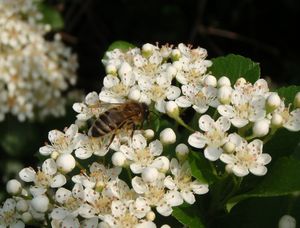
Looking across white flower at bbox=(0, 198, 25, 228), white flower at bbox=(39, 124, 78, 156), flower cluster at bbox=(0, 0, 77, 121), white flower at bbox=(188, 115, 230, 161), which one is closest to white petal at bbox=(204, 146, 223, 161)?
white flower at bbox=(188, 115, 230, 161)

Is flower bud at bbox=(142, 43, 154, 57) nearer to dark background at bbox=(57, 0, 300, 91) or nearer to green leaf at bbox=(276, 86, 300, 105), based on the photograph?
green leaf at bbox=(276, 86, 300, 105)

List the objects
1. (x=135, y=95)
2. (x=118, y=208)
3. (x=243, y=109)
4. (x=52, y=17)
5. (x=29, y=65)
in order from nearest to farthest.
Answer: (x=118, y=208), (x=243, y=109), (x=135, y=95), (x=29, y=65), (x=52, y=17)

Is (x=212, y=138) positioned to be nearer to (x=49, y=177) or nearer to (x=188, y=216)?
(x=188, y=216)

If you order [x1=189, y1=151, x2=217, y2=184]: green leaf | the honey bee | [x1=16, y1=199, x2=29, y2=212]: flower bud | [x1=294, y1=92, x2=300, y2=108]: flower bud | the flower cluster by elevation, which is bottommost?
the flower cluster

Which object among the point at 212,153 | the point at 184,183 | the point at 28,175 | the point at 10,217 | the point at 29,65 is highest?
the point at 212,153

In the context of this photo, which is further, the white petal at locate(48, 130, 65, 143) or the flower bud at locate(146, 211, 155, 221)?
the white petal at locate(48, 130, 65, 143)

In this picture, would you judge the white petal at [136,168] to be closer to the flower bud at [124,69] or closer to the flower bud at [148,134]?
the flower bud at [148,134]

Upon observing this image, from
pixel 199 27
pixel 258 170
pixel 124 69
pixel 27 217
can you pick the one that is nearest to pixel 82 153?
pixel 27 217
